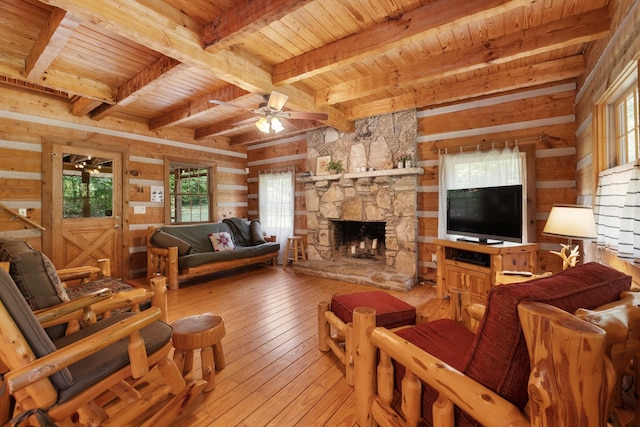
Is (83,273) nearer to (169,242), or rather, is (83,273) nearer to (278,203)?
(169,242)

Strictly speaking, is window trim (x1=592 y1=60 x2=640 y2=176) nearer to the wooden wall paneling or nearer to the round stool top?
the wooden wall paneling

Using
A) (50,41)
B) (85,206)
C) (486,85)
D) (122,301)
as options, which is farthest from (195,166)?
(486,85)

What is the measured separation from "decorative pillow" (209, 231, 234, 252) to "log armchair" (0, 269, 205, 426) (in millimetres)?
3218

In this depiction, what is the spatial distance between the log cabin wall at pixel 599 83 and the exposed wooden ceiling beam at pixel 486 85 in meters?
0.17

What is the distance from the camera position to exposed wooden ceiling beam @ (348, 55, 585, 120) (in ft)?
9.80

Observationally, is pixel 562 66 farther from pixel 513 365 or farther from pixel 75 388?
pixel 75 388

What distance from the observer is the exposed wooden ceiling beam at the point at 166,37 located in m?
1.90

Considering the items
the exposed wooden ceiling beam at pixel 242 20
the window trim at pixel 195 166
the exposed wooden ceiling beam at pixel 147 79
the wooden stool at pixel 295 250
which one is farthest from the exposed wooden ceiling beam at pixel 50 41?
the wooden stool at pixel 295 250

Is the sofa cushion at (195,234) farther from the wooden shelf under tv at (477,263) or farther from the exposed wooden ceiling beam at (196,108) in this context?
the wooden shelf under tv at (477,263)

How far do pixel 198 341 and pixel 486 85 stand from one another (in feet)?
13.4

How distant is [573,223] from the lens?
2.07 meters

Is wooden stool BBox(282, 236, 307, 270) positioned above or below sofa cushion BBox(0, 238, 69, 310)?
below

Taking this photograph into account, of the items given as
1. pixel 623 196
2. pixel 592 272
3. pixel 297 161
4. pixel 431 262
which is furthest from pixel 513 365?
pixel 297 161

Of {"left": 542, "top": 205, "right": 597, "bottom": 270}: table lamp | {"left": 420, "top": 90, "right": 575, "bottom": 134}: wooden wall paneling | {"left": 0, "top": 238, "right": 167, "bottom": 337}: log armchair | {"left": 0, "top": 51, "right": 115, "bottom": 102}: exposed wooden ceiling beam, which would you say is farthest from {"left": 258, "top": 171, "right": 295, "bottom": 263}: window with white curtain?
{"left": 542, "top": 205, "right": 597, "bottom": 270}: table lamp
